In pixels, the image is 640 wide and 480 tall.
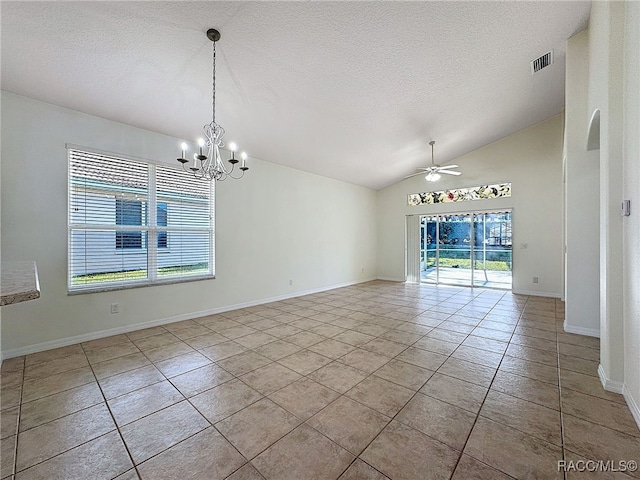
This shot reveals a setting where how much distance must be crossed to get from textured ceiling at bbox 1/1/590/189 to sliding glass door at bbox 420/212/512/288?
9.55 feet

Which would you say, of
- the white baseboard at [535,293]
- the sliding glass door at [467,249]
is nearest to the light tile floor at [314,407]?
the white baseboard at [535,293]

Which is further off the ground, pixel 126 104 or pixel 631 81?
pixel 126 104

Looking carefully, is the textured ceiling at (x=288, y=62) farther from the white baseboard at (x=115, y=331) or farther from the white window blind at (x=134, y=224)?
the white baseboard at (x=115, y=331)

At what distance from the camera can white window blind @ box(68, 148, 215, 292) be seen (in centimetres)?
341

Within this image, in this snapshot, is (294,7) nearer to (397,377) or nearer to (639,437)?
(397,377)

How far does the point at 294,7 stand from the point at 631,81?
106 inches

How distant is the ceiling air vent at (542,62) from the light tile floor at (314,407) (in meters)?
3.70

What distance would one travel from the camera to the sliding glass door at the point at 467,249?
654 cm

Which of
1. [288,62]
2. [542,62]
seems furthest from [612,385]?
[288,62]

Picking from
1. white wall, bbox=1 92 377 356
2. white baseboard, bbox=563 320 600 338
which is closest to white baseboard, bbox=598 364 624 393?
white baseboard, bbox=563 320 600 338

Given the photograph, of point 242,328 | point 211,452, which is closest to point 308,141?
point 242,328

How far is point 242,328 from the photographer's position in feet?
12.7

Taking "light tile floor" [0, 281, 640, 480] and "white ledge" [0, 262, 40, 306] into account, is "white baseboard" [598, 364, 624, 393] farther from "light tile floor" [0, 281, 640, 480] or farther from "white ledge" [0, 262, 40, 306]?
"white ledge" [0, 262, 40, 306]

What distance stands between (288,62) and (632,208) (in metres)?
3.33
